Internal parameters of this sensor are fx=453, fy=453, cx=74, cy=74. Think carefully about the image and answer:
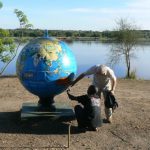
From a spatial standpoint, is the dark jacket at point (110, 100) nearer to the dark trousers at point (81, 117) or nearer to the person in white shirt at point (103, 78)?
the person in white shirt at point (103, 78)

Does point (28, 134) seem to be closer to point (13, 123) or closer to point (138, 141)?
point (13, 123)

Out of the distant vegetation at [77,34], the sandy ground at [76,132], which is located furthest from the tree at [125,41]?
the sandy ground at [76,132]

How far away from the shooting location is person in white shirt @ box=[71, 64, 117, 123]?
9915 millimetres

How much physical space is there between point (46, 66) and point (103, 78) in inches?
54.2

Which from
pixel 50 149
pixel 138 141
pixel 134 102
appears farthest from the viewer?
pixel 134 102

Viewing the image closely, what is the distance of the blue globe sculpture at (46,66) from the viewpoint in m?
9.59

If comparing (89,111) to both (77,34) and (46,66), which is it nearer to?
(46,66)

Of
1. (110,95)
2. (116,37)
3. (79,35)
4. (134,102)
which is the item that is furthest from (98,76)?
(79,35)

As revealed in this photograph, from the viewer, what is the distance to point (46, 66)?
9586mm

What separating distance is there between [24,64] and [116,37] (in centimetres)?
2964

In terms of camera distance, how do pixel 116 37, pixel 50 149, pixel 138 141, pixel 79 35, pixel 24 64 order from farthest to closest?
pixel 79 35
pixel 116 37
pixel 24 64
pixel 138 141
pixel 50 149

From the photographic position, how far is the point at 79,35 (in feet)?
243

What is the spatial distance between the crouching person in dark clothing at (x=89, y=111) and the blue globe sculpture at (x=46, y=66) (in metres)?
0.61

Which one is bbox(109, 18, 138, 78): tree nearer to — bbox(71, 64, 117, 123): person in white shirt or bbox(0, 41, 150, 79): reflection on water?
bbox(0, 41, 150, 79): reflection on water
